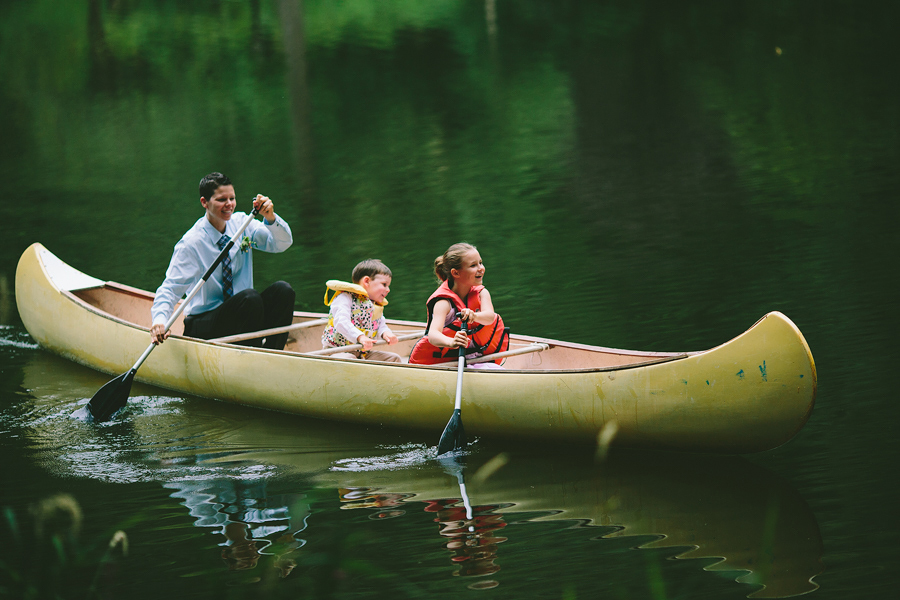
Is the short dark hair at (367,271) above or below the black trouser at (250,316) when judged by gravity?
above

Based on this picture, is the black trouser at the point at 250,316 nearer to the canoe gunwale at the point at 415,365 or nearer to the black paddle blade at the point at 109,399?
the canoe gunwale at the point at 415,365

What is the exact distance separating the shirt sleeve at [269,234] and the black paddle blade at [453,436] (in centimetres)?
198

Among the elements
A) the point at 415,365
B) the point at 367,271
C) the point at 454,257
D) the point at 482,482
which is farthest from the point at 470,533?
the point at 367,271

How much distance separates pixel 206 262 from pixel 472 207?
5725mm

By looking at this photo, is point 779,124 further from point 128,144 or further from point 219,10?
point 219,10

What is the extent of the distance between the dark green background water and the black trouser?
0.50 metres

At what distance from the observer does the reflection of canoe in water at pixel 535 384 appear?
4.57 metres

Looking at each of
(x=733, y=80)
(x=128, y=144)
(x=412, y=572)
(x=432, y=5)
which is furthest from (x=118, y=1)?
(x=412, y=572)

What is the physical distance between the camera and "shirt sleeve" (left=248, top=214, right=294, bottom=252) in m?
6.67

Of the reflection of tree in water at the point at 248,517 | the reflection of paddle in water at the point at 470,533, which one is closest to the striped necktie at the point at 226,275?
the reflection of tree in water at the point at 248,517

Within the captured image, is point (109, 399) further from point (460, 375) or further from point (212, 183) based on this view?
point (460, 375)

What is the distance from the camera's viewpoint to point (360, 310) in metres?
6.38

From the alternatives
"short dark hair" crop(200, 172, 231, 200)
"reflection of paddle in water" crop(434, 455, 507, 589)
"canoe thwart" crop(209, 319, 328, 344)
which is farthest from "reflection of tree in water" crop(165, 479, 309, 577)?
"short dark hair" crop(200, 172, 231, 200)

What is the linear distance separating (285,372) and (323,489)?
117cm
